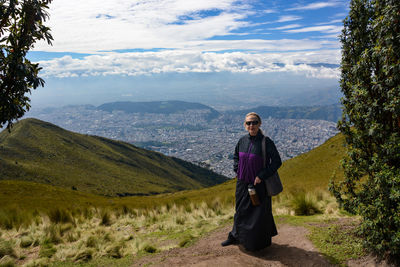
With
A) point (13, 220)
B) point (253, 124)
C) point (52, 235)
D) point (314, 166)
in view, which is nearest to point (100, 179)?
point (314, 166)

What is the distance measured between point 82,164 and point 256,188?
11704cm

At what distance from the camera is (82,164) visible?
10906 cm

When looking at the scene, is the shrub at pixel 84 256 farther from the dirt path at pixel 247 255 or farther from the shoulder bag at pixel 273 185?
the shoulder bag at pixel 273 185

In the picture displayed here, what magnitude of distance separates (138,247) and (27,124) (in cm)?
15833

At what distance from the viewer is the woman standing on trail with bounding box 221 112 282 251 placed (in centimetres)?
638

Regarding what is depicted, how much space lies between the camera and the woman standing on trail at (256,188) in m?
Answer: 6.38

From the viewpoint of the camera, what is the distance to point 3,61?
19.3 ft

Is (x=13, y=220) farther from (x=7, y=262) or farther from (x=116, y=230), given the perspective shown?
(x=7, y=262)

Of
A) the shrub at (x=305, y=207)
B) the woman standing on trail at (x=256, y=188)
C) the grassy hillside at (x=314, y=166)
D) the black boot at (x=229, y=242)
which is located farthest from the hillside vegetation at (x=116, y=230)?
the grassy hillside at (x=314, y=166)

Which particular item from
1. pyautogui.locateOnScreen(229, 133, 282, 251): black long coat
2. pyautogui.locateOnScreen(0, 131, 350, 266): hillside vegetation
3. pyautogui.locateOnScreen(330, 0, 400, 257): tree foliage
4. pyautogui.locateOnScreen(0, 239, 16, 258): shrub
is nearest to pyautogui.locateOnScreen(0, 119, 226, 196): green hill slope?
pyautogui.locateOnScreen(0, 131, 350, 266): hillside vegetation

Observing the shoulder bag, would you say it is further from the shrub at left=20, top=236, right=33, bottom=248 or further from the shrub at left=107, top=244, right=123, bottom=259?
the shrub at left=20, top=236, right=33, bottom=248

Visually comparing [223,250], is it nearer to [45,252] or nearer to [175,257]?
[175,257]

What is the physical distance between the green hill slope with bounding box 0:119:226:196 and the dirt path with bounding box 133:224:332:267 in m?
71.6

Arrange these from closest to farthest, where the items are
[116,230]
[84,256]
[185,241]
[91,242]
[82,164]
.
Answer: [84,256] → [185,241] → [91,242] → [116,230] → [82,164]
